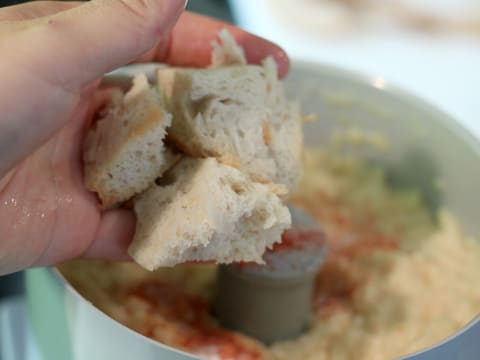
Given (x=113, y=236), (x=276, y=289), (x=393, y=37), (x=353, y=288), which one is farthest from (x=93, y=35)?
(x=393, y=37)

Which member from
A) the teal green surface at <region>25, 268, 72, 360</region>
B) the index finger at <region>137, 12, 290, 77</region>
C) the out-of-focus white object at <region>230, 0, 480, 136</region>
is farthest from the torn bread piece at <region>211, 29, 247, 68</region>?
the out-of-focus white object at <region>230, 0, 480, 136</region>

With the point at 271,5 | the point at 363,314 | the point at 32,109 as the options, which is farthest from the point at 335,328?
the point at 271,5

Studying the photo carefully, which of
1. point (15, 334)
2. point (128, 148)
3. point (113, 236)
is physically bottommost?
point (15, 334)

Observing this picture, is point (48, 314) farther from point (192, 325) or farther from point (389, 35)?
point (389, 35)

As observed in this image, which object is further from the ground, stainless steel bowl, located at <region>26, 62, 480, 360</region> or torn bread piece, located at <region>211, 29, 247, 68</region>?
→ torn bread piece, located at <region>211, 29, 247, 68</region>

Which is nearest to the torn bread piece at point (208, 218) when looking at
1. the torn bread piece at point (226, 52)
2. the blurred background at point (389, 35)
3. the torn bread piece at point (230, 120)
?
the torn bread piece at point (230, 120)

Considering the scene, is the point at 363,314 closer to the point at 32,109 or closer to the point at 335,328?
the point at 335,328

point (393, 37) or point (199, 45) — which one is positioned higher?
point (199, 45)

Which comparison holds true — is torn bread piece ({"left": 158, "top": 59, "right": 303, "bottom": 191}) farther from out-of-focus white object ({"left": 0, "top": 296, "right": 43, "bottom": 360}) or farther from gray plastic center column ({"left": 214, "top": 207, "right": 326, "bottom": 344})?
out-of-focus white object ({"left": 0, "top": 296, "right": 43, "bottom": 360})

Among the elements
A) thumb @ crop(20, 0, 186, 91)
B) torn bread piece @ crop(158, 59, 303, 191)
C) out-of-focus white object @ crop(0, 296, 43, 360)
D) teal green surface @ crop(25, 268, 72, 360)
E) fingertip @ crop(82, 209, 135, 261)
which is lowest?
out-of-focus white object @ crop(0, 296, 43, 360)
